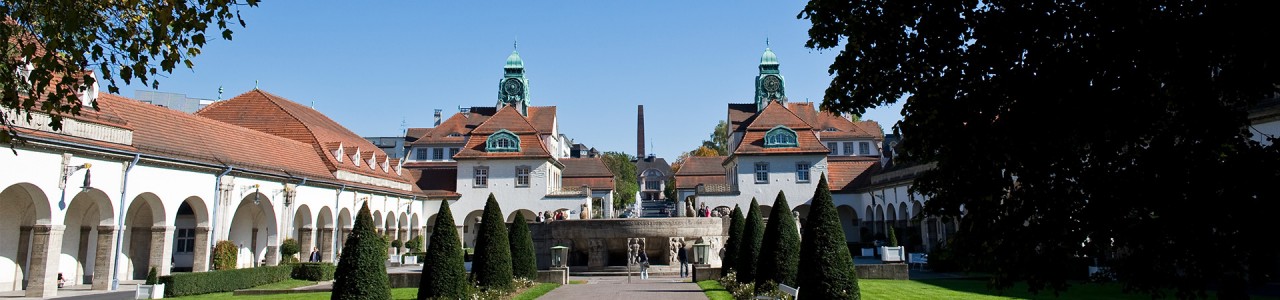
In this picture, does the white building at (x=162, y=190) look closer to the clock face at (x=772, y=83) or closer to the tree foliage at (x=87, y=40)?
the tree foliage at (x=87, y=40)

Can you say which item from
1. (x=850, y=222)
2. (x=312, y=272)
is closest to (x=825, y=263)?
(x=312, y=272)

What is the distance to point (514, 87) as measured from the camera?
76.2m

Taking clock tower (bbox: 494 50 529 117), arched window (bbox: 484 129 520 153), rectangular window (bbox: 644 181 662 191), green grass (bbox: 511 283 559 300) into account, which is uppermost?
clock tower (bbox: 494 50 529 117)

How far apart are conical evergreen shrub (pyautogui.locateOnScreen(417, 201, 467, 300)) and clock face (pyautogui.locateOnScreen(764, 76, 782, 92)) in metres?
61.6

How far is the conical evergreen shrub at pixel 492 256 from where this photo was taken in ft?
61.7

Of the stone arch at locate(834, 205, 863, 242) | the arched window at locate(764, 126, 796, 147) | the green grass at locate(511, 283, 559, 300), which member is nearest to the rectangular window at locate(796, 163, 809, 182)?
the arched window at locate(764, 126, 796, 147)

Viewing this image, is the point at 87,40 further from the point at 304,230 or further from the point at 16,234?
the point at 304,230

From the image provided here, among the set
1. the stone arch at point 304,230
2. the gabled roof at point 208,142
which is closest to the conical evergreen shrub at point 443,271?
the gabled roof at point 208,142

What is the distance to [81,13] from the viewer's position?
24.5 ft

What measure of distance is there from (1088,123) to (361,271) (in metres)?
10.3

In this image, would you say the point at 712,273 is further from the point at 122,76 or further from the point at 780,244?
the point at 122,76

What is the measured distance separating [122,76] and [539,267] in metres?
21.6

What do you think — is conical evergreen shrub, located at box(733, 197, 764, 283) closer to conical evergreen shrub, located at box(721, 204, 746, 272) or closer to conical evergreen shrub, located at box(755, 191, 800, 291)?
conical evergreen shrub, located at box(755, 191, 800, 291)

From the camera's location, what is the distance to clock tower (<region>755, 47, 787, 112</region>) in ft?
245
